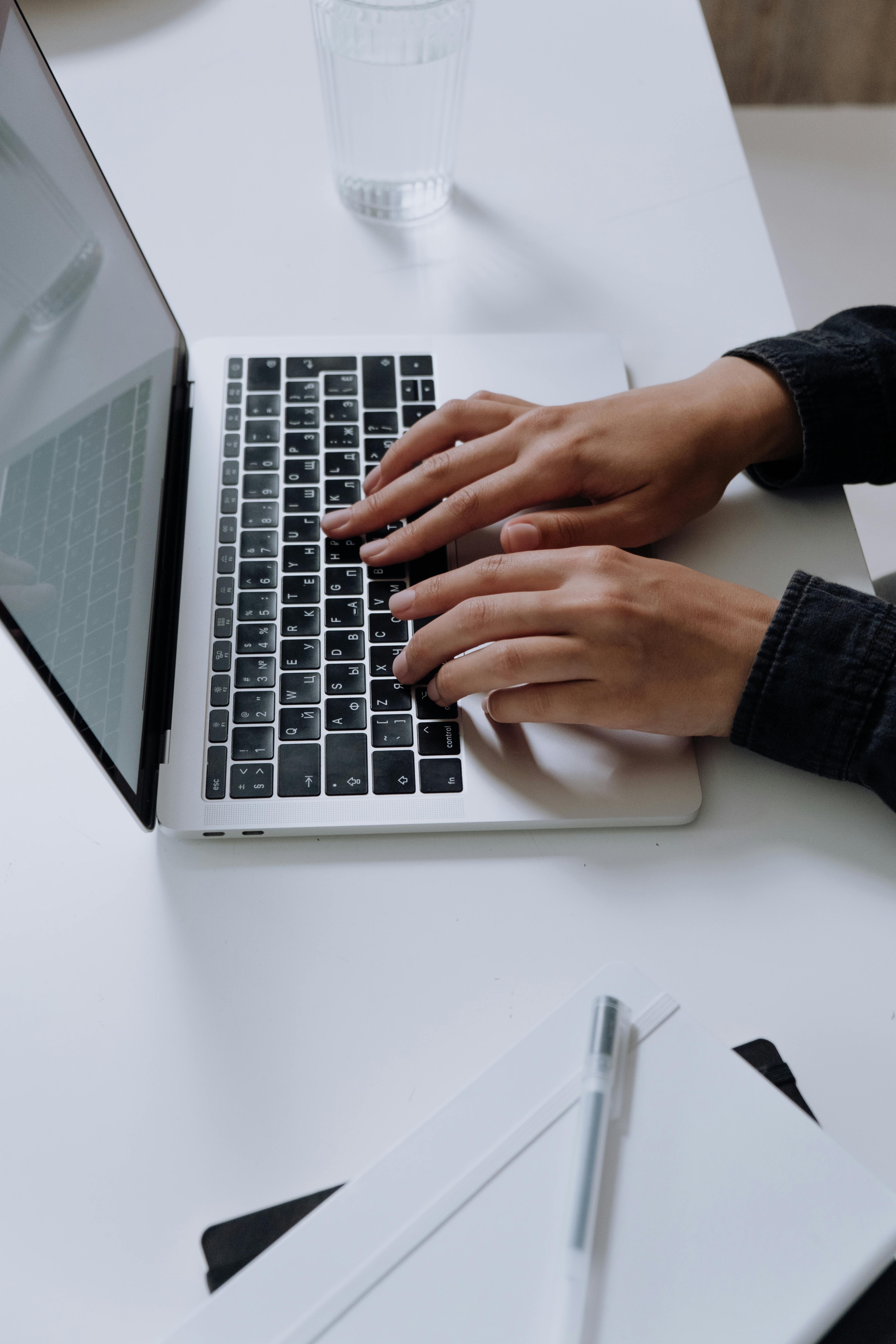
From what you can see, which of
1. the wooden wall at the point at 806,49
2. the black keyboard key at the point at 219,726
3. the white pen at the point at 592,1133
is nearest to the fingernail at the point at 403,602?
the black keyboard key at the point at 219,726

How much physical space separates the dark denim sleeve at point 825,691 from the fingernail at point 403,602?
0.19m

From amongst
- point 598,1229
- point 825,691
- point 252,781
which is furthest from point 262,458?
point 598,1229

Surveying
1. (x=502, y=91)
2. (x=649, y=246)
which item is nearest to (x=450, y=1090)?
(x=649, y=246)

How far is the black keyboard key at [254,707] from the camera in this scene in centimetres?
53

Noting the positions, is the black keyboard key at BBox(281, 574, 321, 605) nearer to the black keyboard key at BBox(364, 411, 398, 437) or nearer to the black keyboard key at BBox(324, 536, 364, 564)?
the black keyboard key at BBox(324, 536, 364, 564)

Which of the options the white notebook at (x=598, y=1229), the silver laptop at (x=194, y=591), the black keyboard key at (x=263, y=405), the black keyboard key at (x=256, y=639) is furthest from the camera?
the black keyboard key at (x=263, y=405)

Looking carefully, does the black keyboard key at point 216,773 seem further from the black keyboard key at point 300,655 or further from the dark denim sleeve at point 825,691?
the dark denim sleeve at point 825,691

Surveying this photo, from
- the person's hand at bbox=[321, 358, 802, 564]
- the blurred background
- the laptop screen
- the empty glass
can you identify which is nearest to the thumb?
the person's hand at bbox=[321, 358, 802, 564]

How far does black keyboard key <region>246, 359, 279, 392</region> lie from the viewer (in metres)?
0.66

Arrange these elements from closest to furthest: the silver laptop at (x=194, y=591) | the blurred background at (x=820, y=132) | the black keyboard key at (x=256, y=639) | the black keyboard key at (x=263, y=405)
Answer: the silver laptop at (x=194, y=591) → the black keyboard key at (x=256, y=639) → the black keyboard key at (x=263, y=405) → the blurred background at (x=820, y=132)

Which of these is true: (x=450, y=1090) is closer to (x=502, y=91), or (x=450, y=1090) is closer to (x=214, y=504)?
(x=214, y=504)

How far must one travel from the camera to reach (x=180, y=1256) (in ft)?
1.32

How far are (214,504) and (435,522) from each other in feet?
0.45

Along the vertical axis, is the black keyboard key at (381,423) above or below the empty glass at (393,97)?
below
